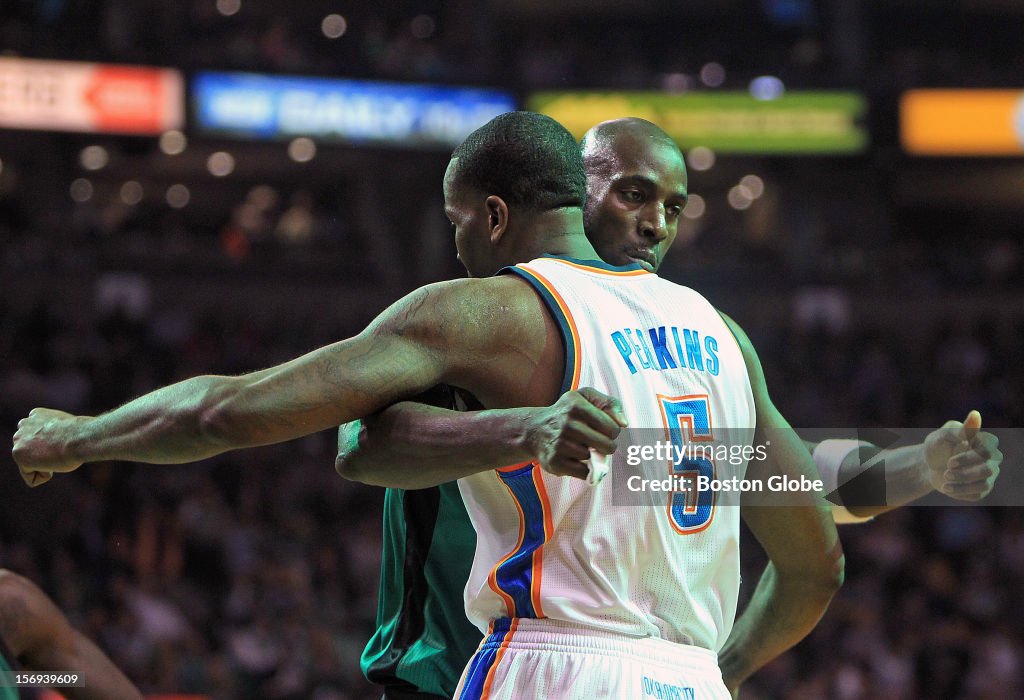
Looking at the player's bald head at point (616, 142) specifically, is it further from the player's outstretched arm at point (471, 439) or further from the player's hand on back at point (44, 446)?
the player's hand on back at point (44, 446)

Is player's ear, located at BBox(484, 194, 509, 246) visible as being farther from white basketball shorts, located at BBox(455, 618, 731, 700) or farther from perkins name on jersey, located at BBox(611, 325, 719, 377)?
white basketball shorts, located at BBox(455, 618, 731, 700)

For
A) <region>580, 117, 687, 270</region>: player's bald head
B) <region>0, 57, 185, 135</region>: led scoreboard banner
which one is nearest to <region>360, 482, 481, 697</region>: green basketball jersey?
<region>580, 117, 687, 270</region>: player's bald head

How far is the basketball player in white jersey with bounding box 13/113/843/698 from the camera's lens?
2506 millimetres

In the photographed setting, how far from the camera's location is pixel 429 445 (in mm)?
2479

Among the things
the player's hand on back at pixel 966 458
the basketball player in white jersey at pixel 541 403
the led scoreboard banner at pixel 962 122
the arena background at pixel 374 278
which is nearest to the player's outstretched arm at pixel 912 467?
the player's hand on back at pixel 966 458

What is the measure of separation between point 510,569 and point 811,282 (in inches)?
640

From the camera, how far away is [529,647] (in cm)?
259

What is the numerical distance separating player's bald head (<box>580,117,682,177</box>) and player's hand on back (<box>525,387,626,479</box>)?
119 centimetres

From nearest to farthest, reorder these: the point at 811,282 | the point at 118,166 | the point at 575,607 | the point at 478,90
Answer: the point at 575,607
the point at 478,90
the point at 811,282
the point at 118,166

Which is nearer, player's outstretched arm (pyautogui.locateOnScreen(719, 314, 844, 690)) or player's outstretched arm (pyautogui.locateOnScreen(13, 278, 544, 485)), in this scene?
player's outstretched arm (pyautogui.locateOnScreen(13, 278, 544, 485))

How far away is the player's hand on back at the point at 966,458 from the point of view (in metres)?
2.79

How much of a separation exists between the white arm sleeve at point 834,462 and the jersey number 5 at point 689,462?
28.0 inches

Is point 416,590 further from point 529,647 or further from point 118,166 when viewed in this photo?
point 118,166

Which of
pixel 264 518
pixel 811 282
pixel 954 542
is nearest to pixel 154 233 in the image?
pixel 264 518
